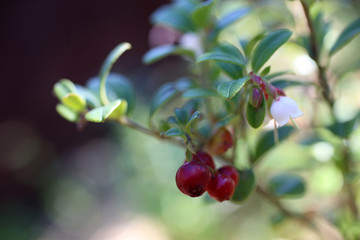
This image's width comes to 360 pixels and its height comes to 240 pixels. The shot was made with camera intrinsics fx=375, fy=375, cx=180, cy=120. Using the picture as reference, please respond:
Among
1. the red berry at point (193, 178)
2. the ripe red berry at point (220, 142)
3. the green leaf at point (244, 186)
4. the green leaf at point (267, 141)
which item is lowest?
the green leaf at point (267, 141)

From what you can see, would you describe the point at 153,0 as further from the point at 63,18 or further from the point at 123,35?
the point at 63,18

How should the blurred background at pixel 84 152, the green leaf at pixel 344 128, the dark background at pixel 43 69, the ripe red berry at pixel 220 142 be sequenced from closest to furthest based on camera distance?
1. the ripe red berry at pixel 220 142
2. the green leaf at pixel 344 128
3. the blurred background at pixel 84 152
4. the dark background at pixel 43 69

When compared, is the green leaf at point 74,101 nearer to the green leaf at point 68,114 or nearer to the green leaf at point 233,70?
the green leaf at point 68,114

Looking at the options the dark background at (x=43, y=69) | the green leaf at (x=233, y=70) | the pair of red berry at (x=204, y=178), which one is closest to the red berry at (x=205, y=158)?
the pair of red berry at (x=204, y=178)

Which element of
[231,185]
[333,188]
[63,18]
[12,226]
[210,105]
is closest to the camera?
[231,185]

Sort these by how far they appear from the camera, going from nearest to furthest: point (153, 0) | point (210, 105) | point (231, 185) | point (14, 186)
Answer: point (231, 185) → point (210, 105) → point (14, 186) → point (153, 0)

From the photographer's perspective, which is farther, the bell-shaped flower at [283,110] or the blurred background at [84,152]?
the blurred background at [84,152]

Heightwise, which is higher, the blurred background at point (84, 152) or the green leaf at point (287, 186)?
the green leaf at point (287, 186)

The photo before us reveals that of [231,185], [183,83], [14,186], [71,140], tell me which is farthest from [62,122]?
[231,185]
